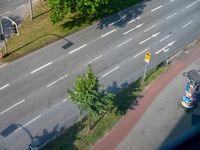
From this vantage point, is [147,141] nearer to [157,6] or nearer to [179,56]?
[179,56]

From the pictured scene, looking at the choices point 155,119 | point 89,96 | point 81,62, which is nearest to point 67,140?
point 89,96

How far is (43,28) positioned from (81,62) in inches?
266

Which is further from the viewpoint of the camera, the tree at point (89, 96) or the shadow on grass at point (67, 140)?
the shadow on grass at point (67, 140)

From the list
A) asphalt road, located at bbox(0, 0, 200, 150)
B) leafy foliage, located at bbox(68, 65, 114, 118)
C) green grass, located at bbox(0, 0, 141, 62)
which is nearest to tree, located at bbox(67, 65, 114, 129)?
leafy foliage, located at bbox(68, 65, 114, 118)

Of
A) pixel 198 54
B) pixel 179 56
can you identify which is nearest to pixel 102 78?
pixel 179 56

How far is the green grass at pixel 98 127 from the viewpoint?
22281mm

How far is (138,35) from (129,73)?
6602mm

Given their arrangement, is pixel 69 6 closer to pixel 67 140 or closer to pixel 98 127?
pixel 98 127

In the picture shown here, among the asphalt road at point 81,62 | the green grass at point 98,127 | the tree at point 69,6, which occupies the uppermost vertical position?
the tree at point 69,6

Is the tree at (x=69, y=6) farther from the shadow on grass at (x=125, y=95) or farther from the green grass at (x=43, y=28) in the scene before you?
the shadow on grass at (x=125, y=95)

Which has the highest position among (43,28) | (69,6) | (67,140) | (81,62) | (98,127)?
(69,6)

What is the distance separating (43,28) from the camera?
33.8 m

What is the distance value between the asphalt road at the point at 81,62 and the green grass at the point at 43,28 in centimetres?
76

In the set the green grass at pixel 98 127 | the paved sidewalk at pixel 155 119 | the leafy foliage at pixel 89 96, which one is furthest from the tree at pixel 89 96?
the paved sidewalk at pixel 155 119
